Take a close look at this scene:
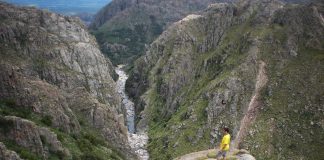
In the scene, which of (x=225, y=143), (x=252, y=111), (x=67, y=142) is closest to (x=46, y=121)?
(x=67, y=142)

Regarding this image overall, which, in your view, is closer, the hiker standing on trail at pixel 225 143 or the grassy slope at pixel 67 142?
the hiker standing on trail at pixel 225 143

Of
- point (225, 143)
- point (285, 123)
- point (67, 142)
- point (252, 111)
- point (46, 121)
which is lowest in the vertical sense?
point (285, 123)

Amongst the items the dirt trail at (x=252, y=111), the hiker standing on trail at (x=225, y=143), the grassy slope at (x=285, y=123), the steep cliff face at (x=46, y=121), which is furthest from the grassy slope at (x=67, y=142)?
the dirt trail at (x=252, y=111)

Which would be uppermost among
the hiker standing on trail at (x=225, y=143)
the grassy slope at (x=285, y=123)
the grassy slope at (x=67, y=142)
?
the hiker standing on trail at (x=225, y=143)

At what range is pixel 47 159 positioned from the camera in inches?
3573

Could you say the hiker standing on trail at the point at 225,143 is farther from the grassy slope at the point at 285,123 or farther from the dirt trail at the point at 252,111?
the dirt trail at the point at 252,111

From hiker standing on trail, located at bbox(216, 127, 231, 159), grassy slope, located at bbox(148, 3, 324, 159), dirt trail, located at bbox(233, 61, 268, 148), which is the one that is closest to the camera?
hiker standing on trail, located at bbox(216, 127, 231, 159)

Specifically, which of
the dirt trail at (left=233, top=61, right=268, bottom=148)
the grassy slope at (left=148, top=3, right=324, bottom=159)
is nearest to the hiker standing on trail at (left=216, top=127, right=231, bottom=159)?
the grassy slope at (left=148, top=3, right=324, bottom=159)

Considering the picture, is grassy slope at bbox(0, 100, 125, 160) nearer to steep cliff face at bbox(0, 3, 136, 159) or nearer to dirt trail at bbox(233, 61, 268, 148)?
steep cliff face at bbox(0, 3, 136, 159)

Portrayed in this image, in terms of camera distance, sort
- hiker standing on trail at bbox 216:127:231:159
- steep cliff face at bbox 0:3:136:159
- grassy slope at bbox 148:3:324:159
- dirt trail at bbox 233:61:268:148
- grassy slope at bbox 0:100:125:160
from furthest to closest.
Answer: dirt trail at bbox 233:61:268:148 < grassy slope at bbox 148:3:324:159 < steep cliff face at bbox 0:3:136:159 < grassy slope at bbox 0:100:125:160 < hiker standing on trail at bbox 216:127:231:159

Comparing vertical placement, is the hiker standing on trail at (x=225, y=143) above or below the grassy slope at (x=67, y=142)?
above

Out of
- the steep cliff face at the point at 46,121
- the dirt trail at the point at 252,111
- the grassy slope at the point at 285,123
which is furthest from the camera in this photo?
the dirt trail at the point at 252,111

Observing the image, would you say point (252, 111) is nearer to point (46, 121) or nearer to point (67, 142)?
point (67, 142)

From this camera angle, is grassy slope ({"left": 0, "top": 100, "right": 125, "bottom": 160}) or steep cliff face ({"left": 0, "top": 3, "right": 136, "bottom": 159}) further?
steep cliff face ({"left": 0, "top": 3, "right": 136, "bottom": 159})
